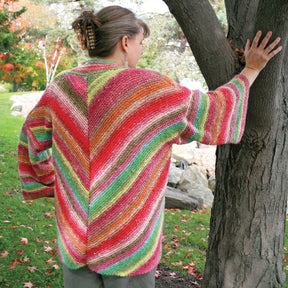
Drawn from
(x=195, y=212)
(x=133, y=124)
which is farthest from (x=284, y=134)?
(x=195, y=212)

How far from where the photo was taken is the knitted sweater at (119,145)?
1695 mm

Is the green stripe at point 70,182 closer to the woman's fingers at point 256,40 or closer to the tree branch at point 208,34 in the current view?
the tree branch at point 208,34

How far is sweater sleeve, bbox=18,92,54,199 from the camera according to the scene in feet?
6.42

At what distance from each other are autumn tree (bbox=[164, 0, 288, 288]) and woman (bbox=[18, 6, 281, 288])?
0.43m

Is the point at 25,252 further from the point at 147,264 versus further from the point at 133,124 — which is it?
the point at 133,124

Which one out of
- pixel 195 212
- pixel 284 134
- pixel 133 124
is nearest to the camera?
pixel 133 124

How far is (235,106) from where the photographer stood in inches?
73.1

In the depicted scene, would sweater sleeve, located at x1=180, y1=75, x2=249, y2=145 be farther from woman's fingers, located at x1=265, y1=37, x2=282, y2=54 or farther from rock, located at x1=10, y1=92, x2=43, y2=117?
rock, located at x1=10, y1=92, x2=43, y2=117

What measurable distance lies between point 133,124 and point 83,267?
2.40 ft

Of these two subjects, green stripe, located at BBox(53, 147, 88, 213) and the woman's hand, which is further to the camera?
the woman's hand

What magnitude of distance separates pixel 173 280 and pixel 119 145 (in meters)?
2.82

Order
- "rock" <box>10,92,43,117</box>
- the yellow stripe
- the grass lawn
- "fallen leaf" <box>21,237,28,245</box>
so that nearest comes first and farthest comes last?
the yellow stripe < the grass lawn < "fallen leaf" <box>21,237,28,245</box> < "rock" <box>10,92,43,117</box>

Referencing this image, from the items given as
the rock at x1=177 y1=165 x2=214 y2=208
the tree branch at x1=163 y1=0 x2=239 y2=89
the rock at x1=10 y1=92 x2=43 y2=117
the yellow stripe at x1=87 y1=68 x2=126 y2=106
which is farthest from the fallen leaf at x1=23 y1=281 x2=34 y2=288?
the rock at x1=10 y1=92 x2=43 y2=117

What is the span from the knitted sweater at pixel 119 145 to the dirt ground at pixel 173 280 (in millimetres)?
2277
